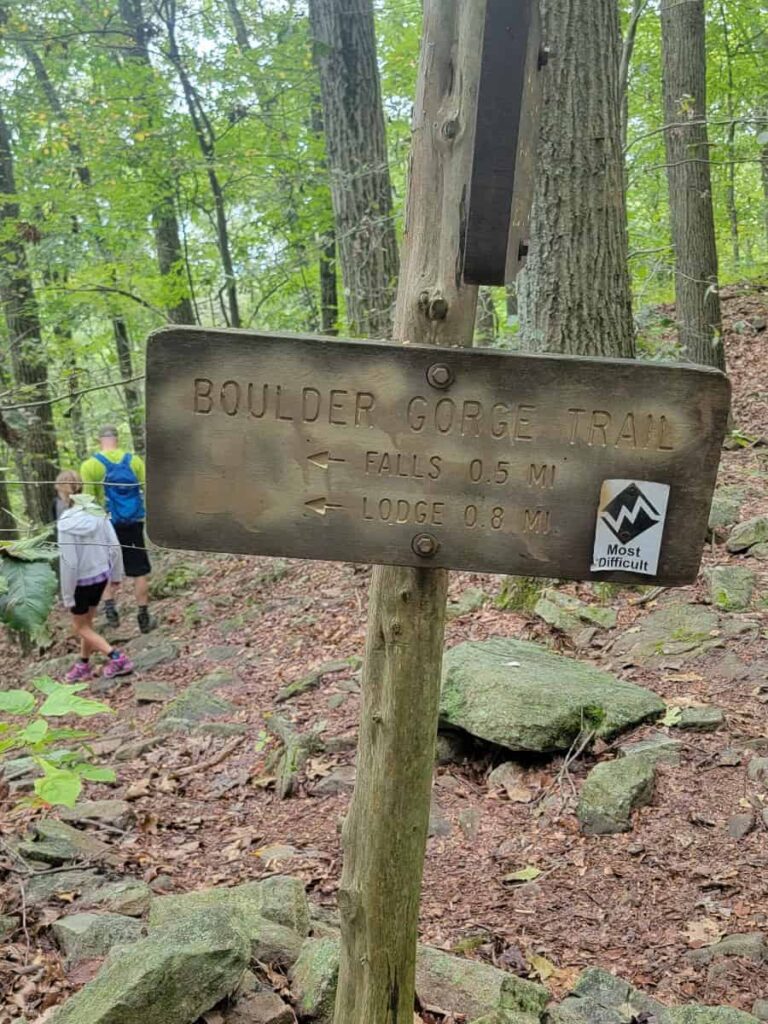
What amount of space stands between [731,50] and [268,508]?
15743 millimetres

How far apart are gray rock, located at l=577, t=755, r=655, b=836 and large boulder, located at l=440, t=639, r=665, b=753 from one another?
330mm

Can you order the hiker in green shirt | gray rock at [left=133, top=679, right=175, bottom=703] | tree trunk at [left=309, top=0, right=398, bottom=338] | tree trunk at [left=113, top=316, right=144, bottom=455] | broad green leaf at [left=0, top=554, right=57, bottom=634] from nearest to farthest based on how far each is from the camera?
broad green leaf at [left=0, top=554, right=57, bottom=634]
gray rock at [left=133, top=679, right=175, bottom=703]
tree trunk at [left=309, top=0, right=398, bottom=338]
the hiker in green shirt
tree trunk at [left=113, top=316, right=144, bottom=455]

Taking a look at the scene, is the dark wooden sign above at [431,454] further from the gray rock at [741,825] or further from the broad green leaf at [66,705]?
Result: the gray rock at [741,825]

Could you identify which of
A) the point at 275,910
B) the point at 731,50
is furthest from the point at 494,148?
the point at 731,50

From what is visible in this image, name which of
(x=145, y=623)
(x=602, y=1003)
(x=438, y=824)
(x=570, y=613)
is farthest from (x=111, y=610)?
(x=602, y=1003)

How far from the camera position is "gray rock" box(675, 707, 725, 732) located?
4270mm

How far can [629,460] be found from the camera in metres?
1.71

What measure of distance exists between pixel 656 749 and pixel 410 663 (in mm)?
2714

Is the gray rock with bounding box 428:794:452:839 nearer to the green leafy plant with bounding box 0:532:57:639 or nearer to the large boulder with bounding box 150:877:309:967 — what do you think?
the large boulder with bounding box 150:877:309:967

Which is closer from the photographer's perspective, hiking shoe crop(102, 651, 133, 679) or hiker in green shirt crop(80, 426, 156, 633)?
hiking shoe crop(102, 651, 133, 679)

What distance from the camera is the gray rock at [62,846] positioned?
3.82 m

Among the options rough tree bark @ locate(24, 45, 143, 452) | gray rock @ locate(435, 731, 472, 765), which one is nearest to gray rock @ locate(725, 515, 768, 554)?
gray rock @ locate(435, 731, 472, 765)

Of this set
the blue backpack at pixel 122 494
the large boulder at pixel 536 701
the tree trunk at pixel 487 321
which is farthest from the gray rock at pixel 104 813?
the tree trunk at pixel 487 321

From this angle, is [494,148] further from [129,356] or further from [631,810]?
[129,356]
